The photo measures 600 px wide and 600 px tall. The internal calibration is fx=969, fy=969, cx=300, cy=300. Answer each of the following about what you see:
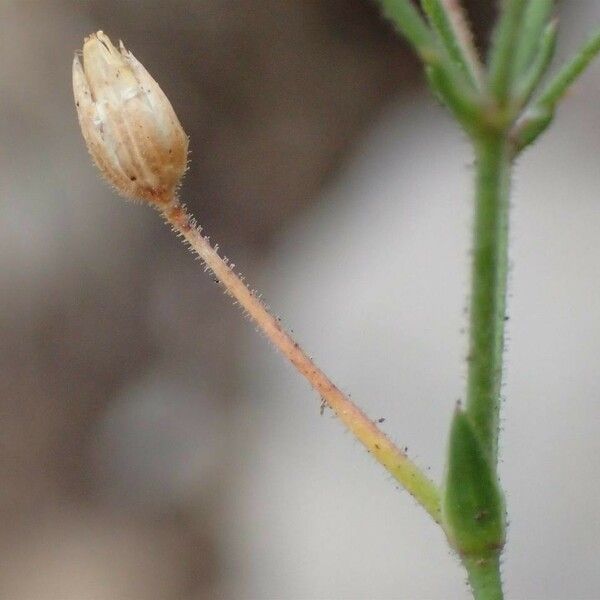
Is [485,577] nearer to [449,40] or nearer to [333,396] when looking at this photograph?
[333,396]

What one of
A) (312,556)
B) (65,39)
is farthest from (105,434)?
(65,39)

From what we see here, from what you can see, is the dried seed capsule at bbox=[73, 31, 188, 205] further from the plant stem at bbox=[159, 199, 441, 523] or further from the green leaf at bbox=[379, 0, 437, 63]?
the green leaf at bbox=[379, 0, 437, 63]

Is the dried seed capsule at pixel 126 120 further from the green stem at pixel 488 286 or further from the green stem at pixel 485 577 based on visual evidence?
the green stem at pixel 485 577

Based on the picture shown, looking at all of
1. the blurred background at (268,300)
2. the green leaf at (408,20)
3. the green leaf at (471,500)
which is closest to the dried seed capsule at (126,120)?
the green leaf at (408,20)

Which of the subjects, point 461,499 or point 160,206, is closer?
point 461,499

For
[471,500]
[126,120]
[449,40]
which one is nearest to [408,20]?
[449,40]

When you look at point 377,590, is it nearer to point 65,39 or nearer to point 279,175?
point 279,175

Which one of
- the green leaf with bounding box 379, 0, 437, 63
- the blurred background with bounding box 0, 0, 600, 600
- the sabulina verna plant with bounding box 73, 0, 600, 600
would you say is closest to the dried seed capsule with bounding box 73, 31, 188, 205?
the sabulina verna plant with bounding box 73, 0, 600, 600
